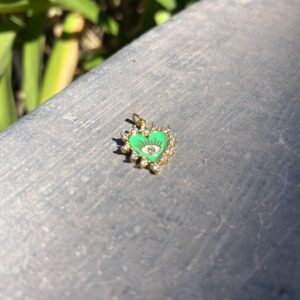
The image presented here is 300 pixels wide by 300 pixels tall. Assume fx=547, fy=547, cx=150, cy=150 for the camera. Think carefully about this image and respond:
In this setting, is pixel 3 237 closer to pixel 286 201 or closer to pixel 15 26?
pixel 286 201

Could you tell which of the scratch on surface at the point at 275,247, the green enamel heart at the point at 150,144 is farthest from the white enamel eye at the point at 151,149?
the scratch on surface at the point at 275,247

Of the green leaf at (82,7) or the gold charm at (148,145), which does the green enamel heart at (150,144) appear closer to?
the gold charm at (148,145)

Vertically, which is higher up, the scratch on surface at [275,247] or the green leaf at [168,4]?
the scratch on surface at [275,247]

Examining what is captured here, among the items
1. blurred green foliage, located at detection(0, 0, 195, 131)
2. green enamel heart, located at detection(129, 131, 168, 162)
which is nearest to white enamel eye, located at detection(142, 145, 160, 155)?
green enamel heart, located at detection(129, 131, 168, 162)

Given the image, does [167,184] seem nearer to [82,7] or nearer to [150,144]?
[150,144]

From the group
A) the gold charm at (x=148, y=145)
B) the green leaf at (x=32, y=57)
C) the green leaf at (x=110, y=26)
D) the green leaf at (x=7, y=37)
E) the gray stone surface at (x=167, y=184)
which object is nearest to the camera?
the gray stone surface at (x=167, y=184)

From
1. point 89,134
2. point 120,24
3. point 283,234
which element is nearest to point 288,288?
point 283,234
